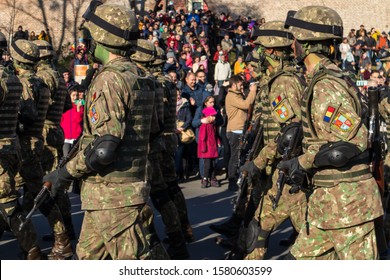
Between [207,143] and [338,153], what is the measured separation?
27.7ft

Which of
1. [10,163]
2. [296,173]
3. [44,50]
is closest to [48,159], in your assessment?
[44,50]

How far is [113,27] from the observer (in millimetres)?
5926

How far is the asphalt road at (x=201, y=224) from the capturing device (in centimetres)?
934

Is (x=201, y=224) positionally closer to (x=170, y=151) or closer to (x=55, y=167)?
(x=170, y=151)

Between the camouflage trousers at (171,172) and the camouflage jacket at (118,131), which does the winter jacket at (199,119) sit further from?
the camouflage jacket at (118,131)

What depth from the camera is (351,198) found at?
18.5 feet

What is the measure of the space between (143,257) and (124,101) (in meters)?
1.02

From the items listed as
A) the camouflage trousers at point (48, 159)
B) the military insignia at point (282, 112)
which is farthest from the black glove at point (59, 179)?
the camouflage trousers at point (48, 159)

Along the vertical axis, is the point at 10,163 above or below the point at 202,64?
below

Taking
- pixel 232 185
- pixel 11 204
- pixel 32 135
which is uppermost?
pixel 32 135

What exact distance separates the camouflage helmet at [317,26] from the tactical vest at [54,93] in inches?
164

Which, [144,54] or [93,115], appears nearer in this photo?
[93,115]

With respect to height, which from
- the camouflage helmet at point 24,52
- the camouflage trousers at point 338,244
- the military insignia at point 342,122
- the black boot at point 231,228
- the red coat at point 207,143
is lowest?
the black boot at point 231,228

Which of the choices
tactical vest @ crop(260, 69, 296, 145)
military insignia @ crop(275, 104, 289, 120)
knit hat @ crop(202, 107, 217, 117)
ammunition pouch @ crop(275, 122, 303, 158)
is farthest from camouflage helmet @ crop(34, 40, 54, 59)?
knit hat @ crop(202, 107, 217, 117)
